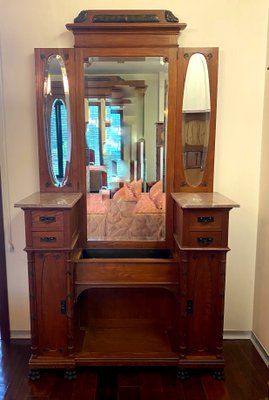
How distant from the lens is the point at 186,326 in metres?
2.08

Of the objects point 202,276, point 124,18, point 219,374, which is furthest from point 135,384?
point 124,18

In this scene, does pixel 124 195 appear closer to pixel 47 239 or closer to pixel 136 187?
pixel 136 187

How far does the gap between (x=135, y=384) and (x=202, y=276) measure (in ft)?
2.46

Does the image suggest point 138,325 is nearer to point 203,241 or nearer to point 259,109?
point 203,241

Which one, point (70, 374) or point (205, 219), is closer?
point (205, 219)

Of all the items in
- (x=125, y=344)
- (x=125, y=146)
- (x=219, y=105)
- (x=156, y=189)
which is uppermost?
(x=219, y=105)

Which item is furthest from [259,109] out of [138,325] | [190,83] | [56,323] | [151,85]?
[56,323]

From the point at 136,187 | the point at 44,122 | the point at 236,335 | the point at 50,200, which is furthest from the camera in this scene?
the point at 236,335

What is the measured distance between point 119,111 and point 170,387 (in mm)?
1732

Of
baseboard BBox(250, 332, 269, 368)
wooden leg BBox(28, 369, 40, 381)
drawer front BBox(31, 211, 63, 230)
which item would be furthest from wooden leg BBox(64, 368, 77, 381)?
baseboard BBox(250, 332, 269, 368)

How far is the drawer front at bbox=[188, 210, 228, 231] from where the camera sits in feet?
6.44

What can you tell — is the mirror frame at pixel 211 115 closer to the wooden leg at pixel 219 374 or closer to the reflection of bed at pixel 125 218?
the reflection of bed at pixel 125 218

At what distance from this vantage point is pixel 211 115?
2.28m

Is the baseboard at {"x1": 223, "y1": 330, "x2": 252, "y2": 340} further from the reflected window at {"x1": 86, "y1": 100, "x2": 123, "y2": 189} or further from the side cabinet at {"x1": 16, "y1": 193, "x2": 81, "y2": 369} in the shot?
the reflected window at {"x1": 86, "y1": 100, "x2": 123, "y2": 189}
